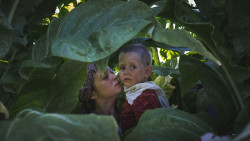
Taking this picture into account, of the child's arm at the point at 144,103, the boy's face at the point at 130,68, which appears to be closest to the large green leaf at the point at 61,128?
the child's arm at the point at 144,103

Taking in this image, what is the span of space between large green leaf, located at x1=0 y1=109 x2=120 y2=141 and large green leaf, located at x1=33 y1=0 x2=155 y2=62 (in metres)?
0.17

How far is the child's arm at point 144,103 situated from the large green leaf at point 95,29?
2.07 feet

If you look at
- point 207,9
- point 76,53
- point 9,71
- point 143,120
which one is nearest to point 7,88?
point 9,71

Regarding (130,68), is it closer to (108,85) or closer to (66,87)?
(108,85)

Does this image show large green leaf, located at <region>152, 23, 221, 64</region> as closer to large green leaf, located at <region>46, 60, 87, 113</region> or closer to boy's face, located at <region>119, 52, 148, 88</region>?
large green leaf, located at <region>46, 60, 87, 113</region>

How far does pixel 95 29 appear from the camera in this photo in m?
0.74

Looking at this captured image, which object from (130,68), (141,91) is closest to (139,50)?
(130,68)

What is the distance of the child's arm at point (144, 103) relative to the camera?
4.27ft

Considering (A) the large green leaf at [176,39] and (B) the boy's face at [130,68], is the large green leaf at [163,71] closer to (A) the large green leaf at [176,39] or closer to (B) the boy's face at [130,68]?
(B) the boy's face at [130,68]

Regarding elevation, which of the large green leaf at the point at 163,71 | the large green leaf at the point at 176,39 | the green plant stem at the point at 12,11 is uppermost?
the green plant stem at the point at 12,11

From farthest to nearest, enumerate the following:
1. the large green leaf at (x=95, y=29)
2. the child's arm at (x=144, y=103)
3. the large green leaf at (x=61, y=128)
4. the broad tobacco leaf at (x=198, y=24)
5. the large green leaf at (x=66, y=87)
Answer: the child's arm at (x=144, y=103), the large green leaf at (x=66, y=87), the broad tobacco leaf at (x=198, y=24), the large green leaf at (x=95, y=29), the large green leaf at (x=61, y=128)

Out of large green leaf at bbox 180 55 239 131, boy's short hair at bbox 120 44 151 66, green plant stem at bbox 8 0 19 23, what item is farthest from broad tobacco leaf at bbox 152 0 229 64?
boy's short hair at bbox 120 44 151 66

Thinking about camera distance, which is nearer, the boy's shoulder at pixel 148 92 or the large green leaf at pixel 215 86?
the large green leaf at pixel 215 86

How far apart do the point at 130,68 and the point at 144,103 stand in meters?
0.25
